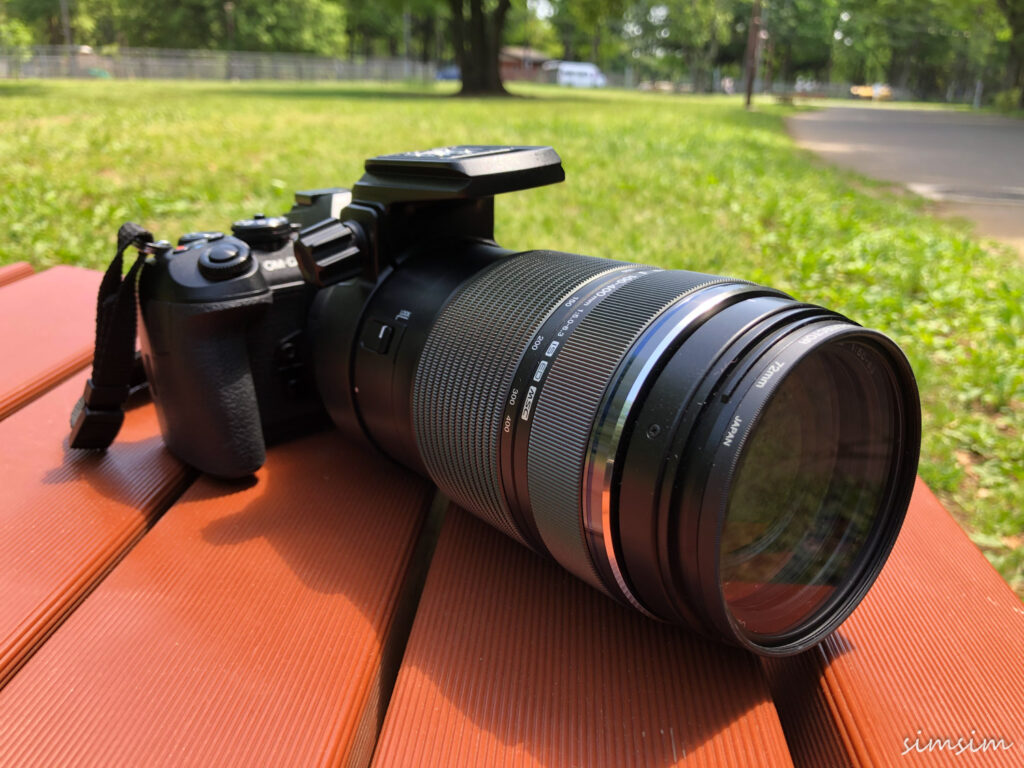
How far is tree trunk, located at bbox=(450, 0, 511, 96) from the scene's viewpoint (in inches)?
783

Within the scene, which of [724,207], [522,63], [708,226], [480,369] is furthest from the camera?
[522,63]

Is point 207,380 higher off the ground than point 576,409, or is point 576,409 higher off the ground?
point 576,409

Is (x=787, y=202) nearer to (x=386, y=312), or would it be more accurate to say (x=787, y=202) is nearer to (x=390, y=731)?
(x=386, y=312)

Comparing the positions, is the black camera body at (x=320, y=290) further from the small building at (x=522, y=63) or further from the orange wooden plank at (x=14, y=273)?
the small building at (x=522, y=63)

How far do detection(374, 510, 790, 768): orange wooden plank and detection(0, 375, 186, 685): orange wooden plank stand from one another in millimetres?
507

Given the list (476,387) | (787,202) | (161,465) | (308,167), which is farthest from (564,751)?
(787,202)

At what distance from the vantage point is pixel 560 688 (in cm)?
92

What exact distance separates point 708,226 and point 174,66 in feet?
113

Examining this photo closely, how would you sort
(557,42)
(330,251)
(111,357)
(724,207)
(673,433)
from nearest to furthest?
(673,433) → (330,251) → (111,357) → (724,207) → (557,42)

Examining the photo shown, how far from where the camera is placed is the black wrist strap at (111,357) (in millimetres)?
1342

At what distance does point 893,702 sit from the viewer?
0.89 m

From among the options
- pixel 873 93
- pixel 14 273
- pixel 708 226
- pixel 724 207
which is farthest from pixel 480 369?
pixel 873 93

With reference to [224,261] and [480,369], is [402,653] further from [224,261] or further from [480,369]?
[224,261]

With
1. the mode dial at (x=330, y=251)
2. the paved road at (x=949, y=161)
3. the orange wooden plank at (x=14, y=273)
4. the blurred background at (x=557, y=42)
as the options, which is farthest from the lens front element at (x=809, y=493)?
the blurred background at (x=557, y=42)
